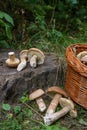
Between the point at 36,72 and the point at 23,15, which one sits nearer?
the point at 36,72

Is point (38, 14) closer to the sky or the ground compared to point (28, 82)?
closer to the sky

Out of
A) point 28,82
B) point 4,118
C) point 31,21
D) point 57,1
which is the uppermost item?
point 57,1

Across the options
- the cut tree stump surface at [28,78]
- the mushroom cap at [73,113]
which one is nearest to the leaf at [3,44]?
the cut tree stump surface at [28,78]

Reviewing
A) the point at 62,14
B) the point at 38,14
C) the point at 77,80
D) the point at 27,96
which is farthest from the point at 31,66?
the point at 62,14

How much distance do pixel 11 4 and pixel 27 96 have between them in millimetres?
1401

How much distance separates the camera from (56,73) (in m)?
2.94

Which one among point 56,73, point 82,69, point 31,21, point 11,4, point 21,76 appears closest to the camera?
point 82,69

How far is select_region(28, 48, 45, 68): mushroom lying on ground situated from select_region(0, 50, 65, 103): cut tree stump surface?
0.16ft

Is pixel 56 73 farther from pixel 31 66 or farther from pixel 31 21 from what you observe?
pixel 31 21

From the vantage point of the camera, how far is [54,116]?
2.50 metres

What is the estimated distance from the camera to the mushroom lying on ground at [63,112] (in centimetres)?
248

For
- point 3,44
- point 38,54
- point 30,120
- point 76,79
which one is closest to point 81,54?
Answer: point 76,79

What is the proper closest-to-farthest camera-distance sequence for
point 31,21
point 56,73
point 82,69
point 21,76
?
1. point 82,69
2. point 21,76
3. point 56,73
4. point 31,21

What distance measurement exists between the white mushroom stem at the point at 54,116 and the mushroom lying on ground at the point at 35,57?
52cm
